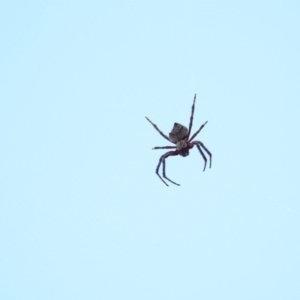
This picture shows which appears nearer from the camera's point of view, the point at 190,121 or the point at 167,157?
the point at 190,121

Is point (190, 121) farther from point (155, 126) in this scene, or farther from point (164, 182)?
point (164, 182)

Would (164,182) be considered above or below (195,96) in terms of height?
below

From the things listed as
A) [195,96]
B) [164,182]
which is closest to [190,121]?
[195,96]

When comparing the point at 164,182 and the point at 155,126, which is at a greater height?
the point at 155,126

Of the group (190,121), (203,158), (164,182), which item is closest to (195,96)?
(190,121)

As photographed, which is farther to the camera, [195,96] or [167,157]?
[167,157]
